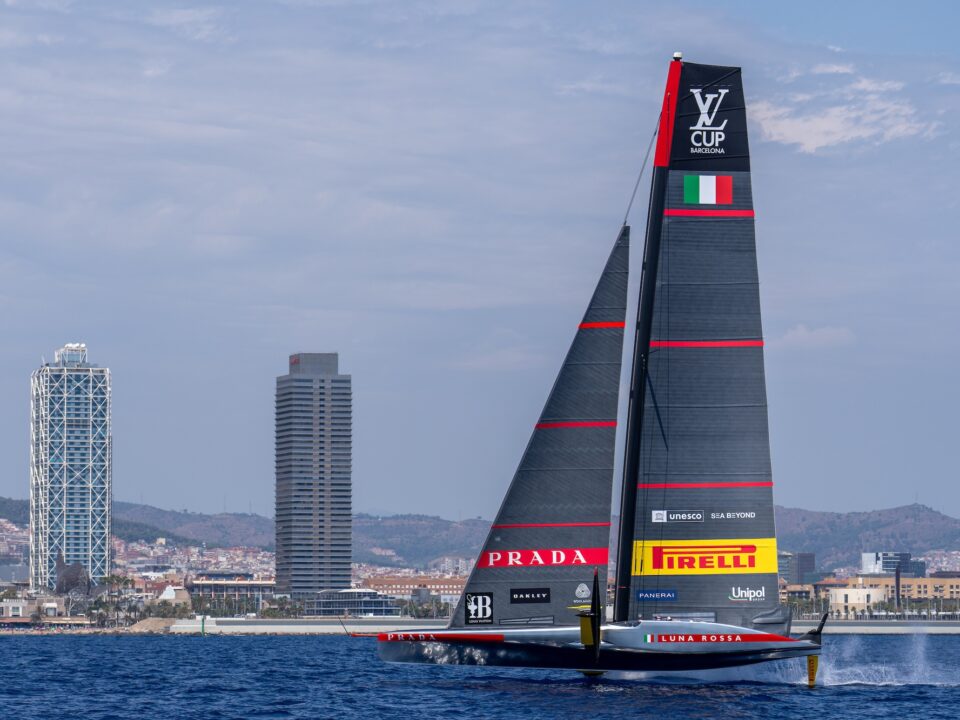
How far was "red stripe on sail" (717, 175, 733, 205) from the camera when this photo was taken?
4250cm

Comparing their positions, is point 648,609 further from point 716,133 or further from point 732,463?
point 716,133

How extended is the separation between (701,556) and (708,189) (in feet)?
28.8

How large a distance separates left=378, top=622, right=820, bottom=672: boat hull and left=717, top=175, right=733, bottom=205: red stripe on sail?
32.9 ft

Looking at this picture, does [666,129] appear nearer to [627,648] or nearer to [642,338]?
[642,338]

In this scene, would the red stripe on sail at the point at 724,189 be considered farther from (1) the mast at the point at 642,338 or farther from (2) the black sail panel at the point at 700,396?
(1) the mast at the point at 642,338

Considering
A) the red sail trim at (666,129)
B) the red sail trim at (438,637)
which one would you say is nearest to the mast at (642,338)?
the red sail trim at (666,129)

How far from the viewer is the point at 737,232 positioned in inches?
1670

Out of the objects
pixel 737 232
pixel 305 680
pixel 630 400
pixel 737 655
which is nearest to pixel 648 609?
pixel 737 655

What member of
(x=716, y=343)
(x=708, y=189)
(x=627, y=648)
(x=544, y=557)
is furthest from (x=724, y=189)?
(x=627, y=648)

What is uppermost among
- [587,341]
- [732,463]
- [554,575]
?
[587,341]

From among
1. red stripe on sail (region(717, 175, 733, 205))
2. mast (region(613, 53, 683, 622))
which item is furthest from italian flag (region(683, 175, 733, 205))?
mast (region(613, 53, 683, 622))

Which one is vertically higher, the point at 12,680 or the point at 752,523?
the point at 752,523

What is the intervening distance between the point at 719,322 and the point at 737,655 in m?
7.84

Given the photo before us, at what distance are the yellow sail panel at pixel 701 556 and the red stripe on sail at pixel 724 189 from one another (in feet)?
26.6
